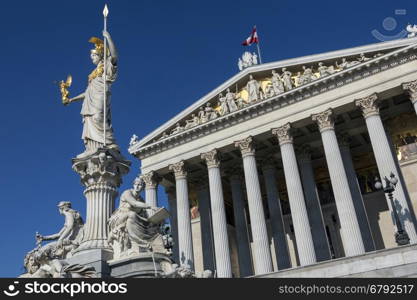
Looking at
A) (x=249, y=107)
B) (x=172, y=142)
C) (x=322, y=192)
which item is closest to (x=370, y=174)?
(x=322, y=192)

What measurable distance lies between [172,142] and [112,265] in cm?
2844

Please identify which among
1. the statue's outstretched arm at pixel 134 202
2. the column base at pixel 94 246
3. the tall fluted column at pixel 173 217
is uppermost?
the tall fluted column at pixel 173 217

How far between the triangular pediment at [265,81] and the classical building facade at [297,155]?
91 mm

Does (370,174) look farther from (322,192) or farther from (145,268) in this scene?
(145,268)

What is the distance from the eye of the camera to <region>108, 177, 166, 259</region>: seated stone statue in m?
10.1

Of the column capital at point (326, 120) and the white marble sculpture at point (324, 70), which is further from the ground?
the white marble sculpture at point (324, 70)

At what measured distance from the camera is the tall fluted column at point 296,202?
96.4 feet

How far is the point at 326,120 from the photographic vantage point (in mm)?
32375

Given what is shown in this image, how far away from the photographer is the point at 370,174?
3997 centimetres

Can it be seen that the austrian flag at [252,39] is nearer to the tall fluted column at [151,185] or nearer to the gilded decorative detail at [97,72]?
the tall fluted column at [151,185]

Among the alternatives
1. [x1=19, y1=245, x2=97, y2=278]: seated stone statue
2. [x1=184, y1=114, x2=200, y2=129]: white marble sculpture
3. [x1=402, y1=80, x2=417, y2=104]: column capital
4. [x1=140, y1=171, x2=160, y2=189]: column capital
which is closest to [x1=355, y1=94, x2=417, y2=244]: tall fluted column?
[x1=402, y1=80, x2=417, y2=104]: column capital

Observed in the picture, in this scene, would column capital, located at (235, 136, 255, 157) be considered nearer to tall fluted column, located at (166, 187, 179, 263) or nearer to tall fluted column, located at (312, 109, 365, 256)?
tall fluted column, located at (312, 109, 365, 256)

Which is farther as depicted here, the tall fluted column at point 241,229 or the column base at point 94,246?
the tall fluted column at point 241,229

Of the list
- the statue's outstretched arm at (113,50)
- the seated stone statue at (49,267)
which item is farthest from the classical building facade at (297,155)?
the seated stone statue at (49,267)
